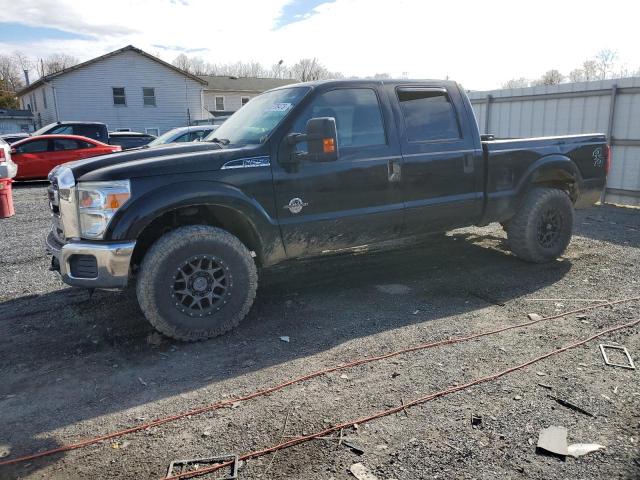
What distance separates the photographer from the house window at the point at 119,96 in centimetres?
3209

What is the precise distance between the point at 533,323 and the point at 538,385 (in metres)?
1.15

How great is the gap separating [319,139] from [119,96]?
31.9 metres

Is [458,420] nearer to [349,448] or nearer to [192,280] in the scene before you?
[349,448]

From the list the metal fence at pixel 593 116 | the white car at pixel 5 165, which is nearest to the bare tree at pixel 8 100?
the white car at pixel 5 165

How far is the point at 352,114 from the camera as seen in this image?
4723mm

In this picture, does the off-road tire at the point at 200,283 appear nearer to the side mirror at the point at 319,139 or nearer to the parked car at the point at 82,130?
the side mirror at the point at 319,139

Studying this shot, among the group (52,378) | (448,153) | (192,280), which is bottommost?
(52,378)

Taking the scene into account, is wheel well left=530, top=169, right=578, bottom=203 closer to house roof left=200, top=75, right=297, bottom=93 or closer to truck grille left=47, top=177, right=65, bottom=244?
truck grille left=47, top=177, right=65, bottom=244

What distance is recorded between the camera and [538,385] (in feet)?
11.0

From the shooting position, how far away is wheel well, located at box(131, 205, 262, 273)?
4.27m

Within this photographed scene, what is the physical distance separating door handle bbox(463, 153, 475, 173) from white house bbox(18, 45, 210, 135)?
97.1 ft

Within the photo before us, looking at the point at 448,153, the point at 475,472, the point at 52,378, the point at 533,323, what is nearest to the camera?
the point at 475,472

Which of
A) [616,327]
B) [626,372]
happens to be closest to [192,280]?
[626,372]

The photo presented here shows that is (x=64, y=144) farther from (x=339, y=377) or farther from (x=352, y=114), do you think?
(x=339, y=377)
